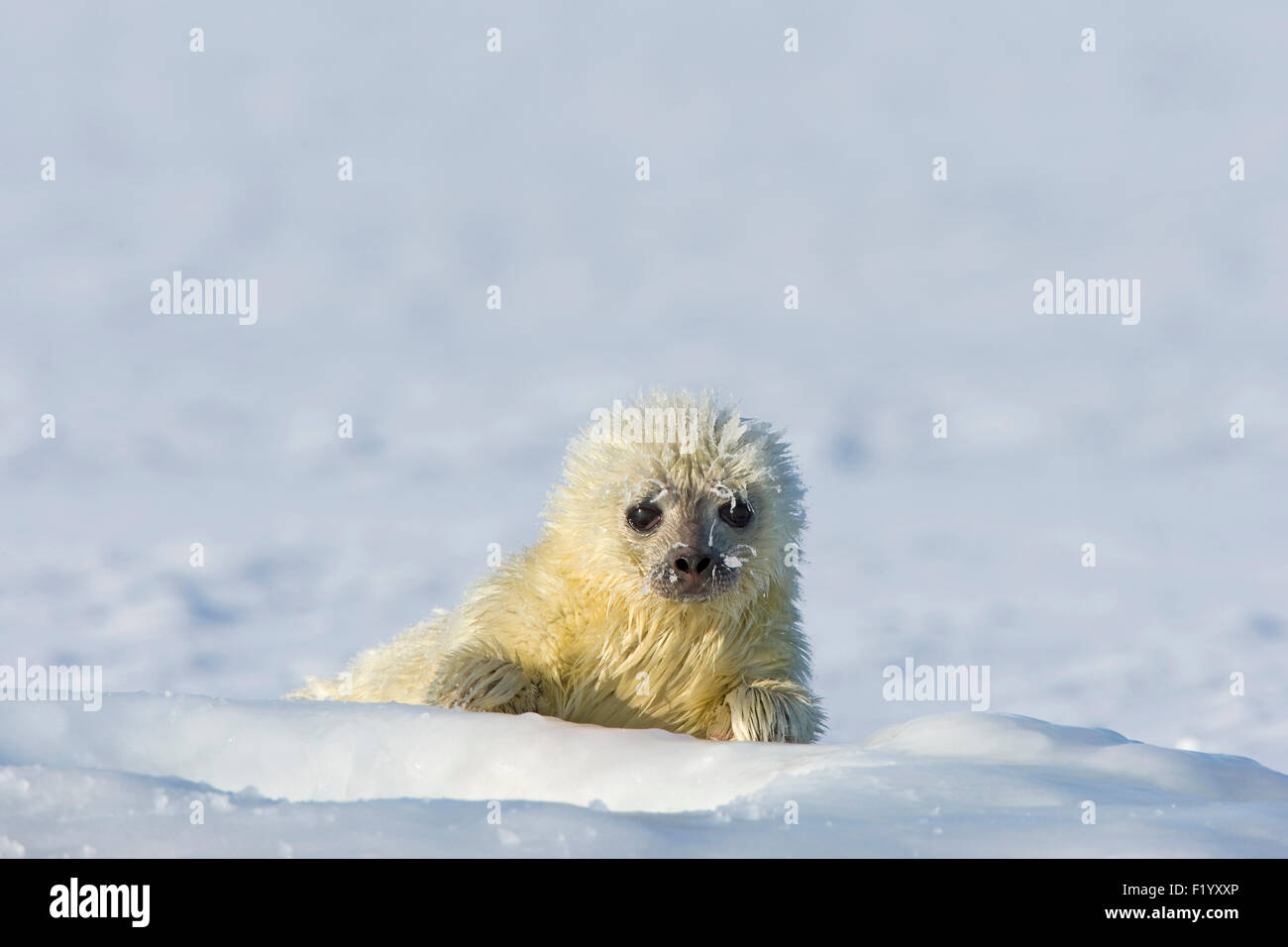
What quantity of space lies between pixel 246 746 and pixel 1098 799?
322 cm

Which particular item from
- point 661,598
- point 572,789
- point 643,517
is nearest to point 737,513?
point 643,517

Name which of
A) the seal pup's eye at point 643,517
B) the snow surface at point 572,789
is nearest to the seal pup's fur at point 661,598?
the seal pup's eye at point 643,517

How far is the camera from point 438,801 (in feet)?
13.5

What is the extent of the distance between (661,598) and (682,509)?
1.58 feet

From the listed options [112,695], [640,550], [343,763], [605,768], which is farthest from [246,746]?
[640,550]

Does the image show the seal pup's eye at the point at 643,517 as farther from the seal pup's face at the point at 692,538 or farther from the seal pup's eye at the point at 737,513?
the seal pup's eye at the point at 737,513

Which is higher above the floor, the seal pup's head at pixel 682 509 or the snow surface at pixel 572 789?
the seal pup's head at pixel 682 509

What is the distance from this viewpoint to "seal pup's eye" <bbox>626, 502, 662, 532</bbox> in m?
6.97

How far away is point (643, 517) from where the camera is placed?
699cm

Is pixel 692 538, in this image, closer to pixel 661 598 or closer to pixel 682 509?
pixel 682 509

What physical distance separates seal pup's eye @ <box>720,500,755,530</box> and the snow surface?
1712 mm

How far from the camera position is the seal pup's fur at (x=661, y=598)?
266 inches
